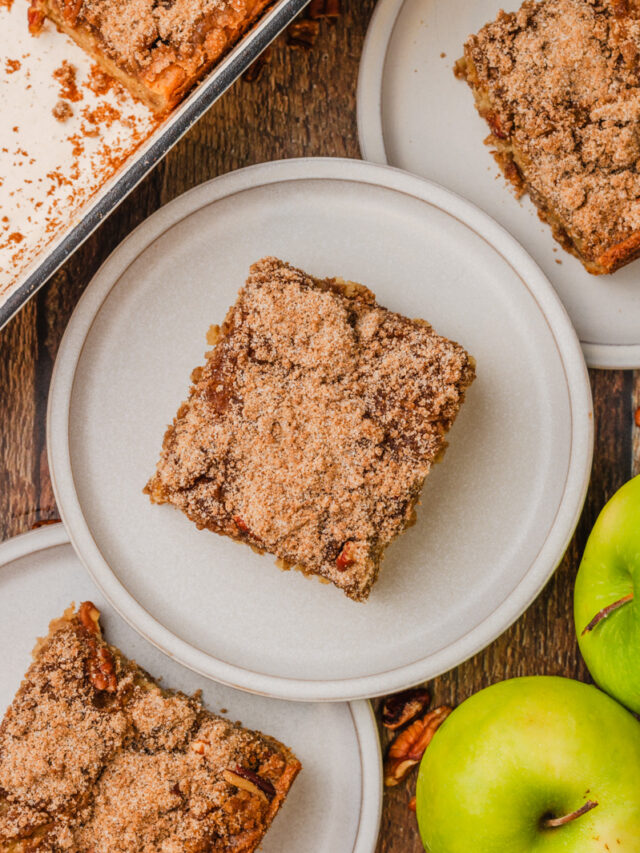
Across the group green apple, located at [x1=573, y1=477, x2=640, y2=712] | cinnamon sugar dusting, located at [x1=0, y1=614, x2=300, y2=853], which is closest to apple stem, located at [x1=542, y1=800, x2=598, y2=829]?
green apple, located at [x1=573, y1=477, x2=640, y2=712]

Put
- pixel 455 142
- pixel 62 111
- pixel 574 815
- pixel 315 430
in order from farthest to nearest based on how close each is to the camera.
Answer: pixel 455 142
pixel 62 111
pixel 315 430
pixel 574 815

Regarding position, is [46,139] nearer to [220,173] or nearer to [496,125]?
[220,173]

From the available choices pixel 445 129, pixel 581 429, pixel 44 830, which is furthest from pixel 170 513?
pixel 445 129

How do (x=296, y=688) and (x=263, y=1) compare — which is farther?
(x=296, y=688)

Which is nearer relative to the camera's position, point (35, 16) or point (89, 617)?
point (35, 16)

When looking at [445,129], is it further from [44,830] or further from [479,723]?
[44,830]

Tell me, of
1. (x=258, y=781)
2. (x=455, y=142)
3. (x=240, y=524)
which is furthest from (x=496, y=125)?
(x=258, y=781)
